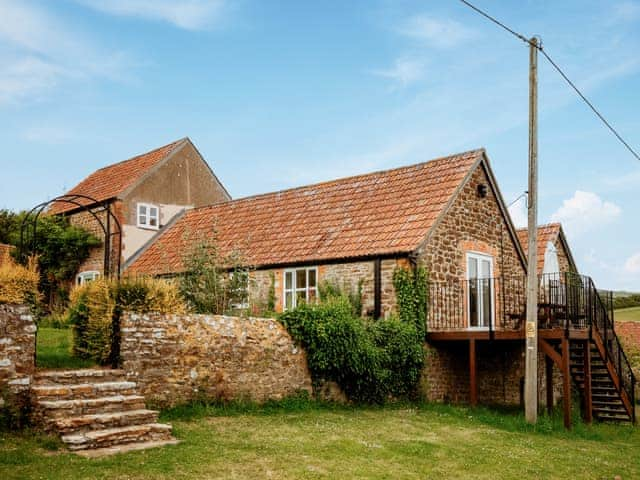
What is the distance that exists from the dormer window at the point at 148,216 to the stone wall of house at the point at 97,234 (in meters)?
0.95

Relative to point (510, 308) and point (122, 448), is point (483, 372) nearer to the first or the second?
point (510, 308)

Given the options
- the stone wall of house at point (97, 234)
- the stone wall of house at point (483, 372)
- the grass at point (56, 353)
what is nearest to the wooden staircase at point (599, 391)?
the stone wall of house at point (483, 372)

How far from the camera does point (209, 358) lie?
46.8 ft

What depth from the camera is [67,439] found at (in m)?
10.1

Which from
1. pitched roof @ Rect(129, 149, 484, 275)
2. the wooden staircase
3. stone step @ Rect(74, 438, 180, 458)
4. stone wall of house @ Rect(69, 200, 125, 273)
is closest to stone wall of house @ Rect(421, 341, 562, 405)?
the wooden staircase

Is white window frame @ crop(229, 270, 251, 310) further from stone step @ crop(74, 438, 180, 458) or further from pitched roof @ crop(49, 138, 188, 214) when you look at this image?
pitched roof @ crop(49, 138, 188, 214)

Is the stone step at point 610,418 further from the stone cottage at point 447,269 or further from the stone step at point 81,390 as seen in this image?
the stone step at point 81,390

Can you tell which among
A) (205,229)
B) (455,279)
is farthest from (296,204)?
(455,279)

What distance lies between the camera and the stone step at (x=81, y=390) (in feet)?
36.3

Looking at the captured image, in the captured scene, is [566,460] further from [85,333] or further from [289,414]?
[85,333]

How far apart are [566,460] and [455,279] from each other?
8.66 meters

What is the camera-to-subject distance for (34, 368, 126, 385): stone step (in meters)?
11.6

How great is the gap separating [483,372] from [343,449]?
10.9 meters

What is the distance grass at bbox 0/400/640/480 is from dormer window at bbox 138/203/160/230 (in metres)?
14.9
